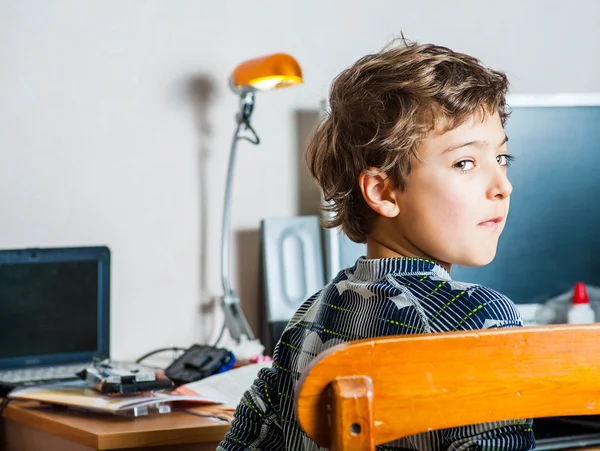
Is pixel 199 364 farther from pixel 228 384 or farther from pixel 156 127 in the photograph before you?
pixel 156 127

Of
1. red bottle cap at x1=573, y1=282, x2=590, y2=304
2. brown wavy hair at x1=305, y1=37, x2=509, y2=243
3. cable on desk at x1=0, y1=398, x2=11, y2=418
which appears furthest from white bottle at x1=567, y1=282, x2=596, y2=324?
cable on desk at x1=0, y1=398, x2=11, y2=418

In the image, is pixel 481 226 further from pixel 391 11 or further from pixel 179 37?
pixel 391 11

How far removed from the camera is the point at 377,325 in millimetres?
806

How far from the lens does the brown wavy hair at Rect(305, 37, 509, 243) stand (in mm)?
902

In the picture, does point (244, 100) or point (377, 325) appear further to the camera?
point (244, 100)

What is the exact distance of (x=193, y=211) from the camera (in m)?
1.85

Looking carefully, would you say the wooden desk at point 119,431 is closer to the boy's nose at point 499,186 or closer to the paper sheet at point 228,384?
the paper sheet at point 228,384

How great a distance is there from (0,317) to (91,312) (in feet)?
0.51

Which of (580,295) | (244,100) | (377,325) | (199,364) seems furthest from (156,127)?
(377,325)

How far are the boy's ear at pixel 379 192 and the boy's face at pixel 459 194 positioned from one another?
0.06ft

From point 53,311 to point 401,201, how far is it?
34.1 inches

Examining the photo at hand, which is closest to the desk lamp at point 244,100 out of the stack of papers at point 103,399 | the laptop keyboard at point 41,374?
the laptop keyboard at point 41,374

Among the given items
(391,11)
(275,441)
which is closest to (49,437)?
(275,441)

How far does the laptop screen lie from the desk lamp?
25 cm
